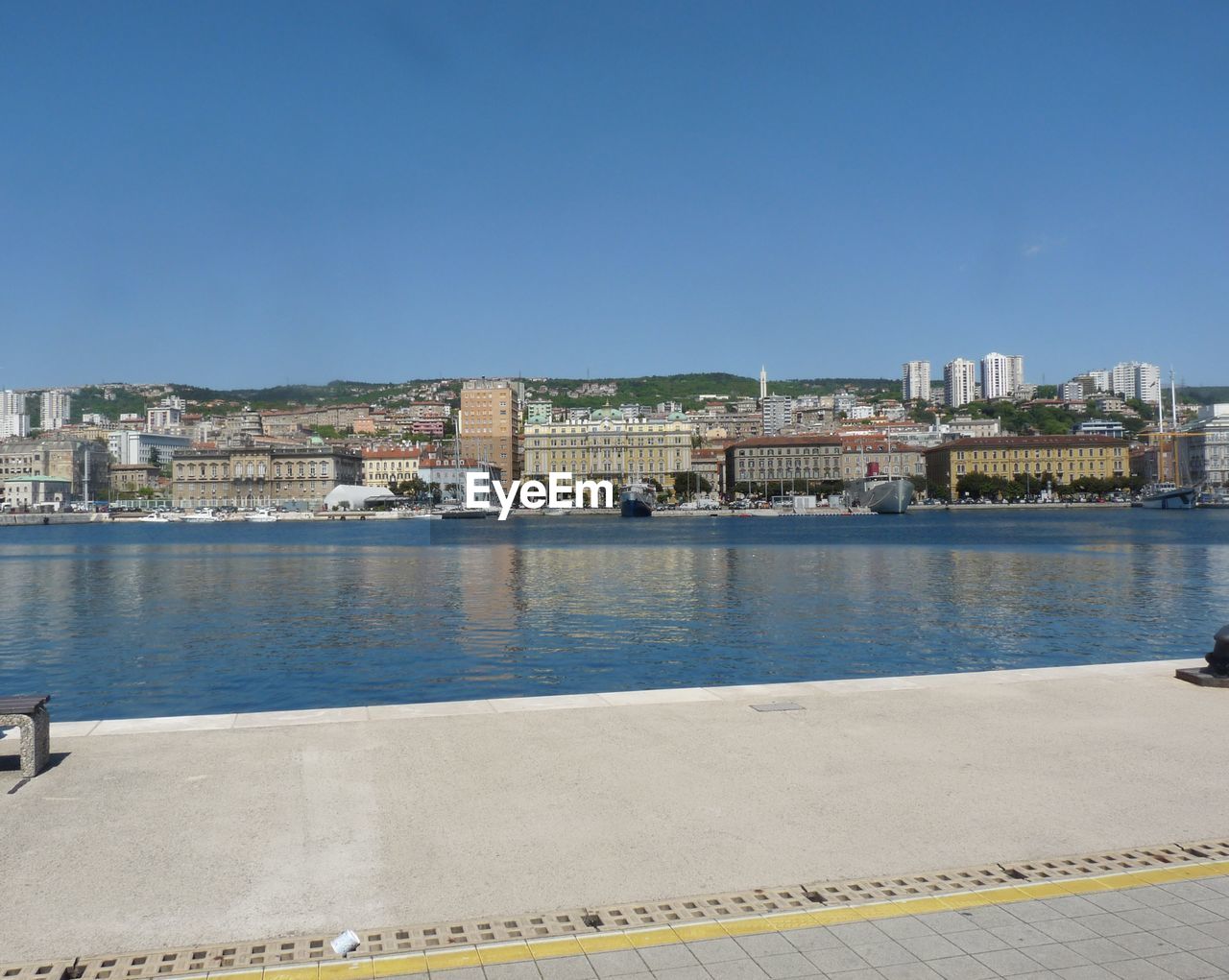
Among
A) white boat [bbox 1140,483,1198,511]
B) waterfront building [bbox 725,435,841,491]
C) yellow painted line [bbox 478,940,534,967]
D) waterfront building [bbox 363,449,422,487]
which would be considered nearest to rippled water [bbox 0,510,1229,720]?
yellow painted line [bbox 478,940,534,967]

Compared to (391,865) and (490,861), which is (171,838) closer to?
(391,865)

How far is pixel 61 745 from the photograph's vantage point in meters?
5.84

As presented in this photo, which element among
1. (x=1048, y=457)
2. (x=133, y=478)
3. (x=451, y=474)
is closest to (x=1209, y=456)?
(x=1048, y=457)

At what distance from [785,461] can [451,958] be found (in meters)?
148

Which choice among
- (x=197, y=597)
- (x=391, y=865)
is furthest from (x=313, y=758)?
(x=197, y=597)

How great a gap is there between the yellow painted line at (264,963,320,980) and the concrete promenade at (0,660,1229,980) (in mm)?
254

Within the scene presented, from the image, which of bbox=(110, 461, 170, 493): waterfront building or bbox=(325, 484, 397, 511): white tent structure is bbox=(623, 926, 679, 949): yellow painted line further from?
bbox=(110, 461, 170, 493): waterfront building

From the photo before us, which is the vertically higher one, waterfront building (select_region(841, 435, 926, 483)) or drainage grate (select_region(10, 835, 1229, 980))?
waterfront building (select_region(841, 435, 926, 483))

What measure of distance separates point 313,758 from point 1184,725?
16.7ft

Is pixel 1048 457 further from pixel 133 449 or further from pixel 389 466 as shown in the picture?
pixel 133 449

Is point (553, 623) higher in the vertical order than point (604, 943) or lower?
lower

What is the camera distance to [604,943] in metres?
3.43

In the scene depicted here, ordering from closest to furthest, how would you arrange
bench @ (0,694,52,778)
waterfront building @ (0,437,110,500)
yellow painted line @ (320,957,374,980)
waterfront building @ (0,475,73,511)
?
yellow painted line @ (320,957,374,980)
bench @ (0,694,52,778)
waterfront building @ (0,475,73,511)
waterfront building @ (0,437,110,500)

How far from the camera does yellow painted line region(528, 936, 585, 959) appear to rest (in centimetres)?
334
